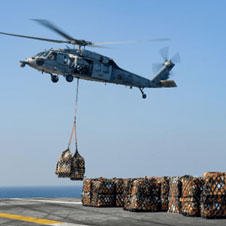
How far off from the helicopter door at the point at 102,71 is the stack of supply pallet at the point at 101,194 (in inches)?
917

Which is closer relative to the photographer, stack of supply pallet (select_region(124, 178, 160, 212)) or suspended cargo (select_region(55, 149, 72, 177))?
stack of supply pallet (select_region(124, 178, 160, 212))

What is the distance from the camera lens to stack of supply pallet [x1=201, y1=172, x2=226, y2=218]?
17725 mm

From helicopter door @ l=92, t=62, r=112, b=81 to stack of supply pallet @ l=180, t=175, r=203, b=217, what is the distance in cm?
2793

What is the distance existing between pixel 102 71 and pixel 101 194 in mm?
24671

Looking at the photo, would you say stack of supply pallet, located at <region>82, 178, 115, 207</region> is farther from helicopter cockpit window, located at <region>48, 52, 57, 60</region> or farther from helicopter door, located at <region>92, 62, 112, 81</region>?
helicopter door, located at <region>92, 62, 112, 81</region>

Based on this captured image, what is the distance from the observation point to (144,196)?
68.5 feet

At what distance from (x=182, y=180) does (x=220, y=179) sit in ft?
6.17

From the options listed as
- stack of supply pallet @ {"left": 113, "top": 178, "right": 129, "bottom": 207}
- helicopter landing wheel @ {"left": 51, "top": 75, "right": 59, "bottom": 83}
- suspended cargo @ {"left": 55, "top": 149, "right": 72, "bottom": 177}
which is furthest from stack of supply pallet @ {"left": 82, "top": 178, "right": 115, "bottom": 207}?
helicopter landing wheel @ {"left": 51, "top": 75, "right": 59, "bottom": 83}

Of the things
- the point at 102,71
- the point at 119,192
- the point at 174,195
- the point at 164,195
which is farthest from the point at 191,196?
the point at 102,71

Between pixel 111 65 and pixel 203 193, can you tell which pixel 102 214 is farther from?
pixel 111 65

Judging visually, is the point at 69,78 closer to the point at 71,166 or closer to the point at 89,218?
the point at 71,166

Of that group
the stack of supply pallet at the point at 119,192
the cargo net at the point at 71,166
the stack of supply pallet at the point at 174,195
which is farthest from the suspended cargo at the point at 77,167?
the stack of supply pallet at the point at 174,195

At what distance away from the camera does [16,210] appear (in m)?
A: 21.1

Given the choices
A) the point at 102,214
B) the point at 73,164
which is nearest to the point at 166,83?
the point at 73,164
